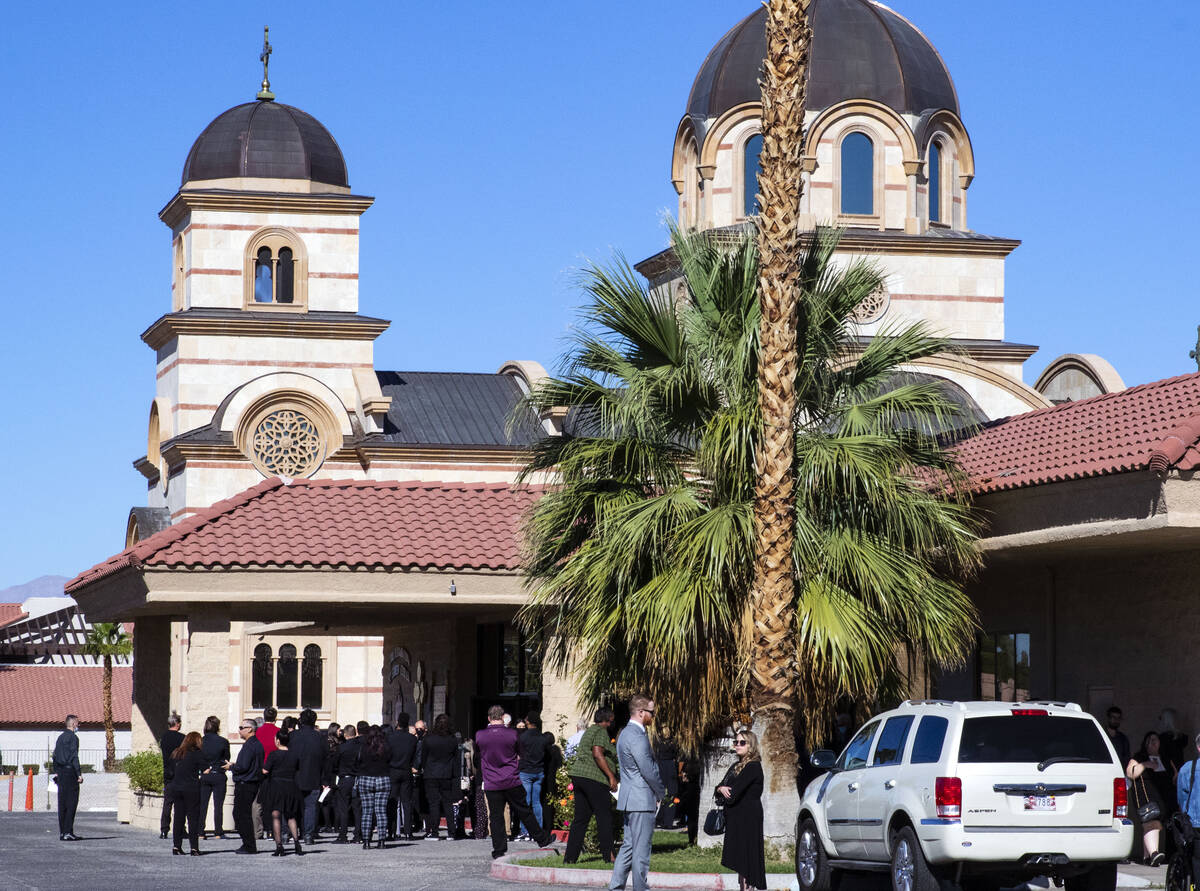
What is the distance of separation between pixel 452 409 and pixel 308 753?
97.2ft

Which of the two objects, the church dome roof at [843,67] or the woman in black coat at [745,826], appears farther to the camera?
the church dome roof at [843,67]

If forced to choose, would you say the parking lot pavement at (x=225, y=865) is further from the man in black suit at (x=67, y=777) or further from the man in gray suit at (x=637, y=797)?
the man in gray suit at (x=637, y=797)

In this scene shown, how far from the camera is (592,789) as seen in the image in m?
18.0

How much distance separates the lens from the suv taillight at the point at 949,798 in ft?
45.7

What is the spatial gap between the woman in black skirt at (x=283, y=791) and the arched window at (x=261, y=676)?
26.8 m

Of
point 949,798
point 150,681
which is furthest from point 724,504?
point 150,681

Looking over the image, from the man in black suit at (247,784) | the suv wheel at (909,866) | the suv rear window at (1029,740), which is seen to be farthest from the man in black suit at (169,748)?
the suv rear window at (1029,740)

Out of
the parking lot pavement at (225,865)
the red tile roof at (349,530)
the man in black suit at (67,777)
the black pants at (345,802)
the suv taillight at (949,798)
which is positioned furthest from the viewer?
the man in black suit at (67,777)

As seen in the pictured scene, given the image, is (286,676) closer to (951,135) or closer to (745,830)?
(951,135)

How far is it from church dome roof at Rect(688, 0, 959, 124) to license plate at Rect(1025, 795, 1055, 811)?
92.0 ft

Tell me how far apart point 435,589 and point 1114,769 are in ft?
36.0

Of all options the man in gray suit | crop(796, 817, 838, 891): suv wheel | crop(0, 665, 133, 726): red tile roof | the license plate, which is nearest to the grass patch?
crop(796, 817, 838, 891): suv wheel

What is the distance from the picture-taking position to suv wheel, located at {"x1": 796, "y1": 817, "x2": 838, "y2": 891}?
53.2 feet

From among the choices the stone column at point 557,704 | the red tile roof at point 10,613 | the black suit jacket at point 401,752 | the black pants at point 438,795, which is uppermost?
the red tile roof at point 10,613
